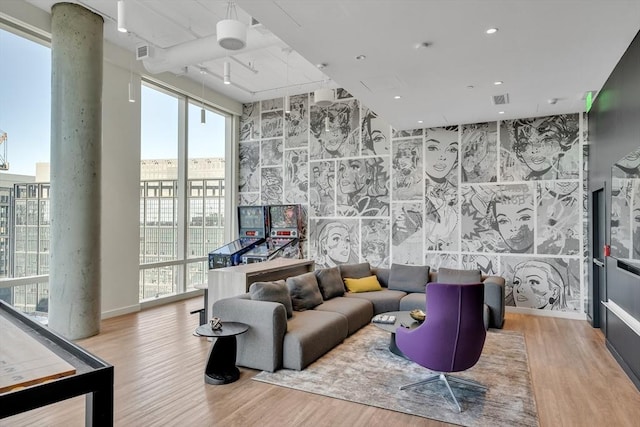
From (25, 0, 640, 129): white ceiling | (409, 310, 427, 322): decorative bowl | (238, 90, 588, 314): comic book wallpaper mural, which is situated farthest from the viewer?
(238, 90, 588, 314): comic book wallpaper mural

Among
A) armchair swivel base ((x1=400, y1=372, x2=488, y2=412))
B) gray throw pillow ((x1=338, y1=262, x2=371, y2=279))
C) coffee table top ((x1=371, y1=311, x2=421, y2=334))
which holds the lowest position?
armchair swivel base ((x1=400, y1=372, x2=488, y2=412))

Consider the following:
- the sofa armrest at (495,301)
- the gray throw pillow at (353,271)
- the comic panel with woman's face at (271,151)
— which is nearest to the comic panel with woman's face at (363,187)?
the gray throw pillow at (353,271)

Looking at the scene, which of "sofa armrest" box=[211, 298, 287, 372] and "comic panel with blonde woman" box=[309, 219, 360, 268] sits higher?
"comic panel with blonde woman" box=[309, 219, 360, 268]

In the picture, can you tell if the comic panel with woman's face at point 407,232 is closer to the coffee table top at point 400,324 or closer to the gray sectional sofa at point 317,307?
the gray sectional sofa at point 317,307

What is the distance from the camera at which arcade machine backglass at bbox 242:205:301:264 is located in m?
7.99

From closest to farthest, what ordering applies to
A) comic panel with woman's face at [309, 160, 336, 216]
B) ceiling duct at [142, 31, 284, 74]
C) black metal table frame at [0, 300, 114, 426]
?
1. black metal table frame at [0, 300, 114, 426]
2. ceiling duct at [142, 31, 284, 74]
3. comic panel with woman's face at [309, 160, 336, 216]

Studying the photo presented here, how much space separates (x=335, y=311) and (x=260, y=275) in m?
1.11

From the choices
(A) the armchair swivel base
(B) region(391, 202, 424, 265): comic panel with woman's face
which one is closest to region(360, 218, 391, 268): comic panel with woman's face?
(B) region(391, 202, 424, 265): comic panel with woman's face

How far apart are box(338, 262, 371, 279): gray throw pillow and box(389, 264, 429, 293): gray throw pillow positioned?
0.44m

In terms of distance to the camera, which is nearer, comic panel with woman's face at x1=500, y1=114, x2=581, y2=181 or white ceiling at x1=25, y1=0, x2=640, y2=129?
white ceiling at x1=25, y1=0, x2=640, y2=129

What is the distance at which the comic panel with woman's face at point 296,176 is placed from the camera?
843 centimetres

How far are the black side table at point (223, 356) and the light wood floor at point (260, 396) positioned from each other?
84mm

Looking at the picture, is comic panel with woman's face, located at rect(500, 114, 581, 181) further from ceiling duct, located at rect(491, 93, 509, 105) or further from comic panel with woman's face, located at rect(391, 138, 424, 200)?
comic panel with woman's face, located at rect(391, 138, 424, 200)

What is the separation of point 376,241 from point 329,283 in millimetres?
2097
